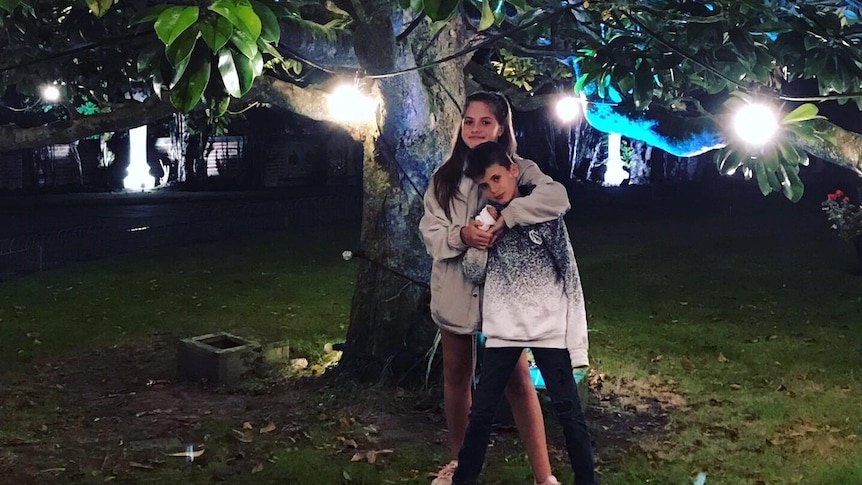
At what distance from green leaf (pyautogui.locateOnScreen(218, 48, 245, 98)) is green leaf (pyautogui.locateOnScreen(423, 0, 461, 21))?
2.21ft

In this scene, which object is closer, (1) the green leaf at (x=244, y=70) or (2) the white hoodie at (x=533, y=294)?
(1) the green leaf at (x=244, y=70)

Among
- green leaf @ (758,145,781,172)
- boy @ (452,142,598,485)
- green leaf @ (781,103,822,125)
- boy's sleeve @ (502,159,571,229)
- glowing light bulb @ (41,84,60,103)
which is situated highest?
glowing light bulb @ (41,84,60,103)

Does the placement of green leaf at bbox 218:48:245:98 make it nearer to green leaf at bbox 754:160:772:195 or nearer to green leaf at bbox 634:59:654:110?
green leaf at bbox 634:59:654:110

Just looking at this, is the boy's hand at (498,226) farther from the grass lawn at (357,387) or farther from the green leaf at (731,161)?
the green leaf at (731,161)

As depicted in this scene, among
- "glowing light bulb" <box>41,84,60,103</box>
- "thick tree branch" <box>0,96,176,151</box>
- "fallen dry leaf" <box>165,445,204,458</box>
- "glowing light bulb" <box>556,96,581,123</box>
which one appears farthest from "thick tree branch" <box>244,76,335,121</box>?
"fallen dry leaf" <box>165,445,204,458</box>

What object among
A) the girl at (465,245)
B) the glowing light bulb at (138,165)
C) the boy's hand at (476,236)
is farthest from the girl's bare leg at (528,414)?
the glowing light bulb at (138,165)

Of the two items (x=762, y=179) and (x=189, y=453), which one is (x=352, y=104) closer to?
(x=189, y=453)

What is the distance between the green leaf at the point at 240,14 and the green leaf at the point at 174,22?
0.07m

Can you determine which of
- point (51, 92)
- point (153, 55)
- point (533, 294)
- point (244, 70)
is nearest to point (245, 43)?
point (244, 70)

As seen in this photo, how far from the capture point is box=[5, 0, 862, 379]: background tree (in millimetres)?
4559

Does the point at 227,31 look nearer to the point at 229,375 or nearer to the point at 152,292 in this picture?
the point at 229,375

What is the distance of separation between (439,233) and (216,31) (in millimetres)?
1855

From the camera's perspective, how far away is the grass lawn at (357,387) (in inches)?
200

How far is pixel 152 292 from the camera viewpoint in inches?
447
